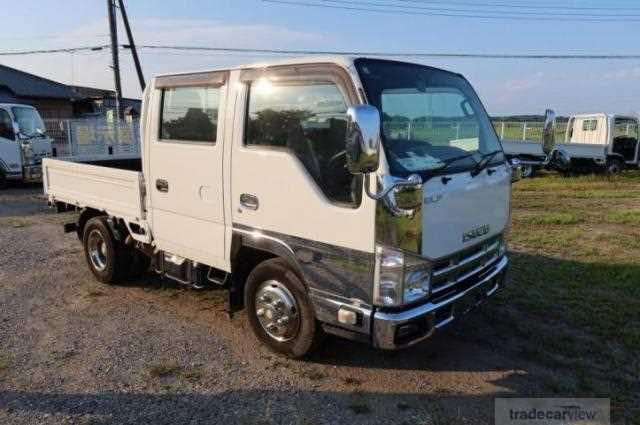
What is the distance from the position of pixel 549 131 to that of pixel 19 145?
44.4ft

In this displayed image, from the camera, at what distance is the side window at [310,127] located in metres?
3.37

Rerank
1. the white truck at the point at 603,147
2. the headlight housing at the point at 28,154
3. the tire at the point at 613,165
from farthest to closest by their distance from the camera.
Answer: the tire at the point at 613,165 < the white truck at the point at 603,147 < the headlight housing at the point at 28,154

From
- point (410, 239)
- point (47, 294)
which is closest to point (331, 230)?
point (410, 239)

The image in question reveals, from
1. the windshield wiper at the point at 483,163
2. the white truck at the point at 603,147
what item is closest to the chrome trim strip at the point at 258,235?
the windshield wiper at the point at 483,163

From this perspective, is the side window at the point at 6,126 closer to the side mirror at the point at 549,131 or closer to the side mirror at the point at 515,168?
the side mirror at the point at 515,168

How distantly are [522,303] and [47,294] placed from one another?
491 cm

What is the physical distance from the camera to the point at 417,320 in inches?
131

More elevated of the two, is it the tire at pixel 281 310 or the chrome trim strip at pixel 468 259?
the chrome trim strip at pixel 468 259

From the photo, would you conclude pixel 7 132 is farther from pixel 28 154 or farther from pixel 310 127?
pixel 310 127

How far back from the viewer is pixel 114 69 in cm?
1955

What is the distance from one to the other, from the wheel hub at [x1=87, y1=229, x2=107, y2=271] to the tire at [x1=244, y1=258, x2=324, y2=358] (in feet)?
8.17

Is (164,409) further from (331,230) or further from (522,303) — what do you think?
(522,303)

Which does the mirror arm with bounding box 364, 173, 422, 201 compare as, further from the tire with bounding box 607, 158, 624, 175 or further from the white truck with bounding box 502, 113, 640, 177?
the tire with bounding box 607, 158, 624, 175

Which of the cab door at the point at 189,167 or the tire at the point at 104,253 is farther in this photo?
the tire at the point at 104,253
